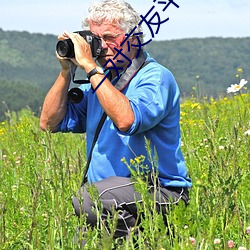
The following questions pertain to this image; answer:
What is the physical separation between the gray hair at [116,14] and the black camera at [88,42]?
0.35 feet

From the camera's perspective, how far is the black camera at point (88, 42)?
3.45 meters

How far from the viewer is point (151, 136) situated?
3535 millimetres

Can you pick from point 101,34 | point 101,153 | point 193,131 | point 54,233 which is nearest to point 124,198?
point 101,153

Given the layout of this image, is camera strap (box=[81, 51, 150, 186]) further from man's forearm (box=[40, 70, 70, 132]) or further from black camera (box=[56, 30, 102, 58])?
man's forearm (box=[40, 70, 70, 132])

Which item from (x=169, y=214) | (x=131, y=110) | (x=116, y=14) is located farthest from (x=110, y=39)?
(x=169, y=214)

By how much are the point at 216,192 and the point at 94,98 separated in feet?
4.27

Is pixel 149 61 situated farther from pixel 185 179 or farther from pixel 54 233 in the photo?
pixel 54 233

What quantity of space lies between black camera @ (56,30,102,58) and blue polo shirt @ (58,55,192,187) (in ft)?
0.83

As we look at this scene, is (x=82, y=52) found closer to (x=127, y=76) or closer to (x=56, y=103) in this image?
(x=127, y=76)

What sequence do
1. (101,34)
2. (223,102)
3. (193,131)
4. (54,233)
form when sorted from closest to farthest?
(54,233), (101,34), (193,131), (223,102)

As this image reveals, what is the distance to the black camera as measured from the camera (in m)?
3.45

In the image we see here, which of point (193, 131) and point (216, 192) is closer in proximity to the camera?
point (216, 192)

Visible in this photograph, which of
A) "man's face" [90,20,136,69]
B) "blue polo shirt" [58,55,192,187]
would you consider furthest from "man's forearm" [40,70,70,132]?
"man's face" [90,20,136,69]

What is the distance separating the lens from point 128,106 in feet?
10.6
